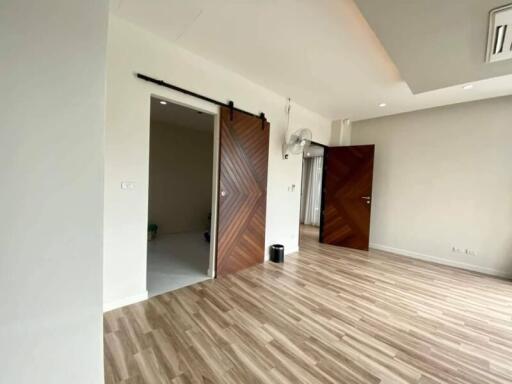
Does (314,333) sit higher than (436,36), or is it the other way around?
(436,36)

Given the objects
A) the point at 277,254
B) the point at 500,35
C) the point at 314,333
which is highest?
the point at 500,35

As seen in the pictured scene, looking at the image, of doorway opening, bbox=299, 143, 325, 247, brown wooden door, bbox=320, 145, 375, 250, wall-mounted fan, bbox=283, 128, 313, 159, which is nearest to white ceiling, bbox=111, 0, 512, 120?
wall-mounted fan, bbox=283, 128, 313, 159

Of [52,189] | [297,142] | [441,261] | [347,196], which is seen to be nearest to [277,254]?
[297,142]

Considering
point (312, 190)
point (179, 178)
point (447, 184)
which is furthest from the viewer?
point (312, 190)

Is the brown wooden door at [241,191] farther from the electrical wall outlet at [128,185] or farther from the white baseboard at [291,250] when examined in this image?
the electrical wall outlet at [128,185]

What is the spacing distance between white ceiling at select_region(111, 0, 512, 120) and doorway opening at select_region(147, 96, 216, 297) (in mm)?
1644

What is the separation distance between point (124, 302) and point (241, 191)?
1883mm

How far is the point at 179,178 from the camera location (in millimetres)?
5566

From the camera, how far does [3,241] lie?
2.45 feet

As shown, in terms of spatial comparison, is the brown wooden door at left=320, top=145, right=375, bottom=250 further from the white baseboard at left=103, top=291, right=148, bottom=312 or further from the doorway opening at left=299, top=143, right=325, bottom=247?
the white baseboard at left=103, top=291, right=148, bottom=312

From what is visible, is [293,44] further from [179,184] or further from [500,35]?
[179,184]

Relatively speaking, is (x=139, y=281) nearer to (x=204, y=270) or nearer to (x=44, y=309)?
(x=204, y=270)

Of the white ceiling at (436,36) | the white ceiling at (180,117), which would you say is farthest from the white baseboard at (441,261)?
the white ceiling at (180,117)

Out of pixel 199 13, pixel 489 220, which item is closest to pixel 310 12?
pixel 199 13
